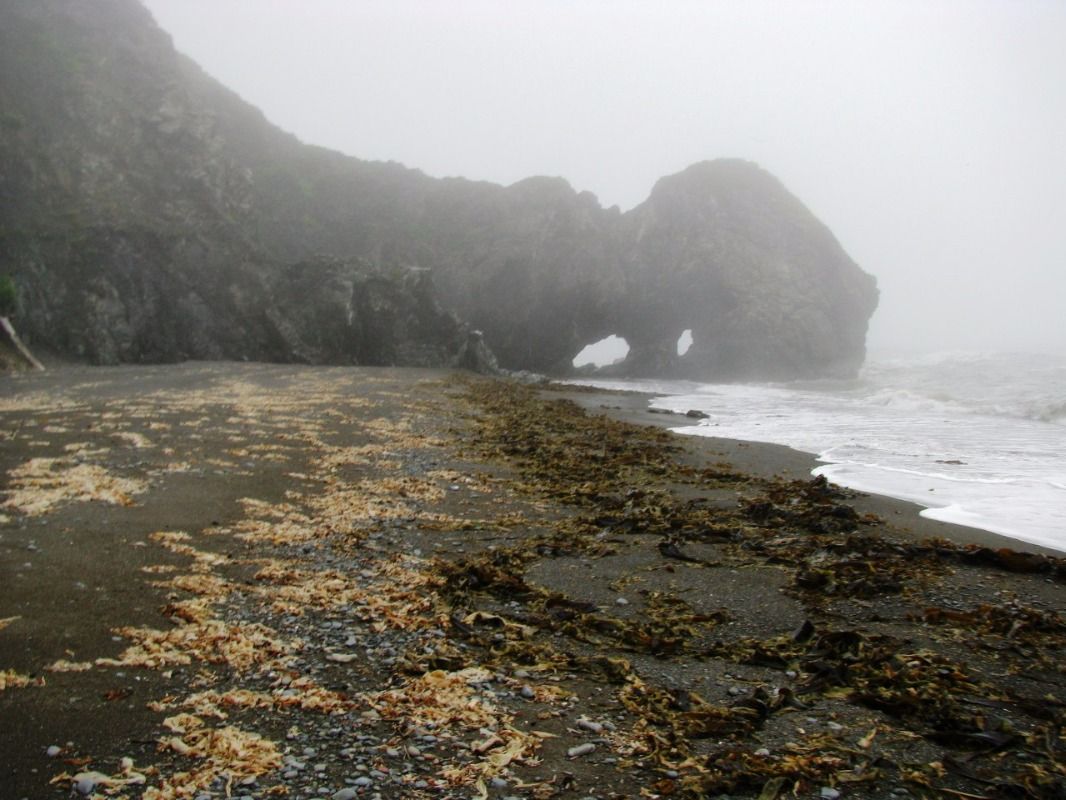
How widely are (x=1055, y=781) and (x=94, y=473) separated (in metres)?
9.44

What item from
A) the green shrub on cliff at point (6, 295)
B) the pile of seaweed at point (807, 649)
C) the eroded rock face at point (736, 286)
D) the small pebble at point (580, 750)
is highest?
the eroded rock face at point (736, 286)

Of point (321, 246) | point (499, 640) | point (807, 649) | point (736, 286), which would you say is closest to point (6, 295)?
point (321, 246)

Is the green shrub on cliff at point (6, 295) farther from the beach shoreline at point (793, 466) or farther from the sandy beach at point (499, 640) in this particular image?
the sandy beach at point (499, 640)

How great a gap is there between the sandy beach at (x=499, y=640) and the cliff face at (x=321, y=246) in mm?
29333

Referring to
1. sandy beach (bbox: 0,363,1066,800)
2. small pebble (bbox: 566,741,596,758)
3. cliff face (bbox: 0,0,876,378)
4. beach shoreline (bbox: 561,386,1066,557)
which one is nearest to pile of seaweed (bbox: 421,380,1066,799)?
sandy beach (bbox: 0,363,1066,800)

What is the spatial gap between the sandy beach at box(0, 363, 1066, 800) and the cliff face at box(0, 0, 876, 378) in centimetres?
2933

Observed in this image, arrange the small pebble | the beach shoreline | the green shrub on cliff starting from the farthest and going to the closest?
the green shrub on cliff
the beach shoreline
the small pebble

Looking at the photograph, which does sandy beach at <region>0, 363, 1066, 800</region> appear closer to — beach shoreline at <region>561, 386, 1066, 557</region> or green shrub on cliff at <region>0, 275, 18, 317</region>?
beach shoreline at <region>561, 386, 1066, 557</region>

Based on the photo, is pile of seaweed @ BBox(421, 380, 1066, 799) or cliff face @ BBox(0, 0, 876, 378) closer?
pile of seaweed @ BBox(421, 380, 1066, 799)

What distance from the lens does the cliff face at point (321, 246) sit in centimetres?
3491

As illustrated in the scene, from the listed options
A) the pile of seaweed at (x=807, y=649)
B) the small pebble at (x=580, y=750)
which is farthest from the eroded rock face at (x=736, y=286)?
the small pebble at (x=580, y=750)

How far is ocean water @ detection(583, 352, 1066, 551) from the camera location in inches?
372

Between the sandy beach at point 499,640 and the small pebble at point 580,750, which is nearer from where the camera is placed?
the sandy beach at point 499,640

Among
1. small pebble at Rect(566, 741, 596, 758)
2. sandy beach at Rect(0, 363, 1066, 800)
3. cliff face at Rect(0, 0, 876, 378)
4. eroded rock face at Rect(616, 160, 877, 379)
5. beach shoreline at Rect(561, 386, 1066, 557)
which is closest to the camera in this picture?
sandy beach at Rect(0, 363, 1066, 800)
